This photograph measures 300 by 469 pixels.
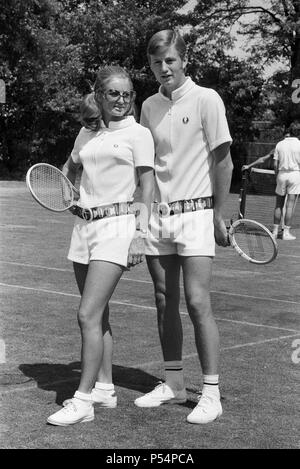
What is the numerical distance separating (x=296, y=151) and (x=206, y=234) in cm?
1206

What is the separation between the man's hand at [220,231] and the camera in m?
5.16

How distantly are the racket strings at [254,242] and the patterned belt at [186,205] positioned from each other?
1141 mm

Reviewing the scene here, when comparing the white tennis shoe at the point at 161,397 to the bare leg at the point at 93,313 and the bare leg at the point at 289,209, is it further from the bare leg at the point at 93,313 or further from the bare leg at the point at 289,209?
the bare leg at the point at 289,209

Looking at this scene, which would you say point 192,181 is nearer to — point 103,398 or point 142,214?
point 142,214

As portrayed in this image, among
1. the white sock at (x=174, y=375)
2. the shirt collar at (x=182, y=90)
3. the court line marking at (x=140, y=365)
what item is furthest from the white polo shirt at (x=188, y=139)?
the court line marking at (x=140, y=365)

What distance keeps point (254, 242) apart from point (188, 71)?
35764mm

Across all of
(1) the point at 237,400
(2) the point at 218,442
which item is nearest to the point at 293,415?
(1) the point at 237,400

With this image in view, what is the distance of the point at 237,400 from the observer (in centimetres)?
543

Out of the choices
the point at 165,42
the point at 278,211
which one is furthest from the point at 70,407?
the point at 278,211

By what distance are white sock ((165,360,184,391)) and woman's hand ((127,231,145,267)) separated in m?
0.79

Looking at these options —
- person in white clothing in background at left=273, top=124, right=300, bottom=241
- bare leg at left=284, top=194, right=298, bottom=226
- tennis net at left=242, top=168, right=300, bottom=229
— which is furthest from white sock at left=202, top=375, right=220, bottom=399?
bare leg at left=284, top=194, right=298, bottom=226

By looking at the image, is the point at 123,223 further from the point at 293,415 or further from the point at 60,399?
the point at 293,415

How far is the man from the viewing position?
501cm

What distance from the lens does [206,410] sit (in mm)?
4922
